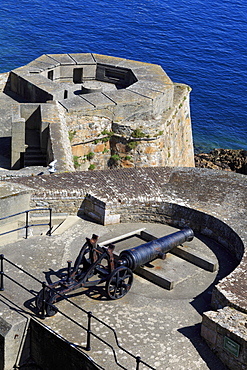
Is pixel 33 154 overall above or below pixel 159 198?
below

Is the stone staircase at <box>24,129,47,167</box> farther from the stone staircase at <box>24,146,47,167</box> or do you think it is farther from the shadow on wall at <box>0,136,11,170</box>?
the shadow on wall at <box>0,136,11,170</box>

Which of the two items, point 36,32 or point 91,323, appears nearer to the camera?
point 91,323


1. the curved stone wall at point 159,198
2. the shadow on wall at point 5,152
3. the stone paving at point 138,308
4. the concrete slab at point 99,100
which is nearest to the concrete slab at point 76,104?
the concrete slab at point 99,100

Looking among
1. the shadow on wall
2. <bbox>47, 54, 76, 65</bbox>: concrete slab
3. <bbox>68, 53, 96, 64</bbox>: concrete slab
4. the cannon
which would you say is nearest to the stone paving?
the cannon

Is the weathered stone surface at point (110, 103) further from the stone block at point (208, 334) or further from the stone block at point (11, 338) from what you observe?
the stone block at point (208, 334)

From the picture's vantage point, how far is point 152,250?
9.36m

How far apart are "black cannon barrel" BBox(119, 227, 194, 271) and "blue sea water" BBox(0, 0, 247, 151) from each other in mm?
22227

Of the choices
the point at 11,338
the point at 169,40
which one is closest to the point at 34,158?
the point at 11,338

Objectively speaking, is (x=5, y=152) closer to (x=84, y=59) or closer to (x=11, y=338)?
(x=84, y=59)

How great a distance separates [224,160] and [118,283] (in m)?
21.9

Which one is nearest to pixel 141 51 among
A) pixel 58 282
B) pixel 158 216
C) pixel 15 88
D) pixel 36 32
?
pixel 36 32

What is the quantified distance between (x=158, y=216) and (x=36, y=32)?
1422 inches

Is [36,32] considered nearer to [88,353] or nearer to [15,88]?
[15,88]

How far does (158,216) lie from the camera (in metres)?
11.1
